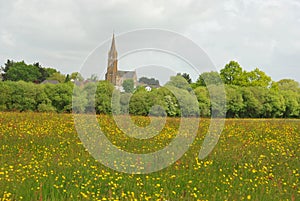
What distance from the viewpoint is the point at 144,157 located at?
8469mm

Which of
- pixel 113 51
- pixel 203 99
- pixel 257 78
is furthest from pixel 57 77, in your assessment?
pixel 113 51

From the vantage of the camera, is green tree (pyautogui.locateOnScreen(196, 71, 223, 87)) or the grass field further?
green tree (pyautogui.locateOnScreen(196, 71, 223, 87))

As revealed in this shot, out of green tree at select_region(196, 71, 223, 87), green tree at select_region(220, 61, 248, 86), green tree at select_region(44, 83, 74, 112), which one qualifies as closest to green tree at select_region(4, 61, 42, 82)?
green tree at select_region(44, 83, 74, 112)

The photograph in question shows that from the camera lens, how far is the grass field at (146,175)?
6023 mm

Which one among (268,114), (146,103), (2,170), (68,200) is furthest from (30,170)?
(268,114)

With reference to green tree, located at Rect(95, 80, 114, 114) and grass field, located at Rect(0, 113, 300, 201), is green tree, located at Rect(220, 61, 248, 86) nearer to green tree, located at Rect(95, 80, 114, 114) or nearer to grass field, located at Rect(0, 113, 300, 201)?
green tree, located at Rect(95, 80, 114, 114)

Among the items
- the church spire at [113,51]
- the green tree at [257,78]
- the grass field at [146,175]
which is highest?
the green tree at [257,78]

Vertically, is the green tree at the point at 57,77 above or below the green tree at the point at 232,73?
above

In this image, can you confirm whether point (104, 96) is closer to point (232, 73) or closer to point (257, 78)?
point (232, 73)

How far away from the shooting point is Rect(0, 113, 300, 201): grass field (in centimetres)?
602

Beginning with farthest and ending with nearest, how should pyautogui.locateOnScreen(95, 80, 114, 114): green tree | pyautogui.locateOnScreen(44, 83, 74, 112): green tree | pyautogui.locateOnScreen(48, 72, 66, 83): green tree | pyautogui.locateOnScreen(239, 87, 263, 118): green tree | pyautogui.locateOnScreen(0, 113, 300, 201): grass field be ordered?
1. pyautogui.locateOnScreen(48, 72, 66, 83): green tree
2. pyautogui.locateOnScreen(239, 87, 263, 118): green tree
3. pyautogui.locateOnScreen(44, 83, 74, 112): green tree
4. pyautogui.locateOnScreen(95, 80, 114, 114): green tree
5. pyautogui.locateOnScreen(0, 113, 300, 201): grass field

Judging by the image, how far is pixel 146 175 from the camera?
7.12 m

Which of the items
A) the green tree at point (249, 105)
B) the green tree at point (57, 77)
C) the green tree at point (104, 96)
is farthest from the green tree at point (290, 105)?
the green tree at point (57, 77)

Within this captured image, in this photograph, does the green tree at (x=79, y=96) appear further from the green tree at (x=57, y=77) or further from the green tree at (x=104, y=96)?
the green tree at (x=57, y=77)
